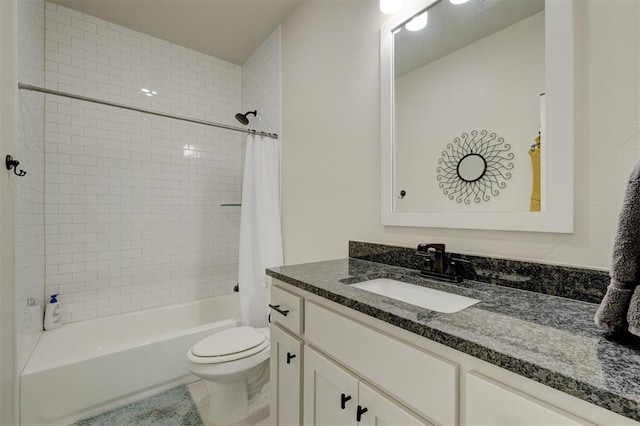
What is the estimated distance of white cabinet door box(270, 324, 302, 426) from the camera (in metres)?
1.09

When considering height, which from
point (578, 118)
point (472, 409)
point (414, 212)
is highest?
point (578, 118)

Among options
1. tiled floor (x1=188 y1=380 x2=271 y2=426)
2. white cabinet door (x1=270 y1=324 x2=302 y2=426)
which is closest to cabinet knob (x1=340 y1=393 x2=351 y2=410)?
white cabinet door (x1=270 y1=324 x2=302 y2=426)

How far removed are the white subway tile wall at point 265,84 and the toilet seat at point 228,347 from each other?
154 centimetres

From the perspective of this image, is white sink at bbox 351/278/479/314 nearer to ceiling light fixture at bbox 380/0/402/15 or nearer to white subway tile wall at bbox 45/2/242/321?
ceiling light fixture at bbox 380/0/402/15

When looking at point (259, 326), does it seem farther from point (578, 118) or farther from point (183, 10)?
point (183, 10)

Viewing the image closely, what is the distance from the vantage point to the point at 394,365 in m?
0.73

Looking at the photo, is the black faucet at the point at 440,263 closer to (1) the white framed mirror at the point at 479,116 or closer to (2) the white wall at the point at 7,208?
(1) the white framed mirror at the point at 479,116

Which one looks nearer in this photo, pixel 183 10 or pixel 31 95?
pixel 31 95

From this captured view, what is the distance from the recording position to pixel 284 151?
2258 mm

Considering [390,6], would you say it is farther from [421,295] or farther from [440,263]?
[421,295]

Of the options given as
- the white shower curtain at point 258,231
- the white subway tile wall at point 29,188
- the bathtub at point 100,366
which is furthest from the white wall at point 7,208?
the white shower curtain at point 258,231

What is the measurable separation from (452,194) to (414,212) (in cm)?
18

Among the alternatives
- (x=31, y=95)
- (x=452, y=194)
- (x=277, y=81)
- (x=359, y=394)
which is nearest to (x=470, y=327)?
(x=359, y=394)

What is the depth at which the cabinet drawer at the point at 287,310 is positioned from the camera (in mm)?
1091
